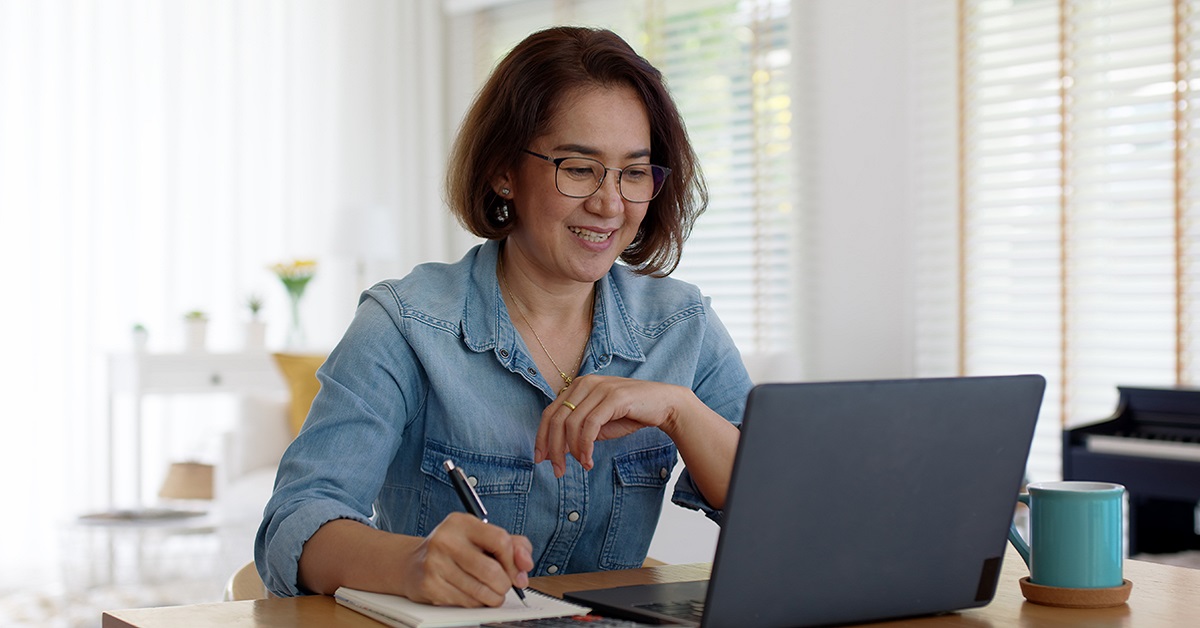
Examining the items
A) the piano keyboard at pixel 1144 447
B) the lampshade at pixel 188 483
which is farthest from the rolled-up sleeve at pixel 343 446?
the lampshade at pixel 188 483

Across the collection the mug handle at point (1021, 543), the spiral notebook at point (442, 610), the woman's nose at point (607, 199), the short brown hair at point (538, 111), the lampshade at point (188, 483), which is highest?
the short brown hair at point (538, 111)

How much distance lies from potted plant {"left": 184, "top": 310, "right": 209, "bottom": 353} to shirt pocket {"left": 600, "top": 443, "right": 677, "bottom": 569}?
3.20m

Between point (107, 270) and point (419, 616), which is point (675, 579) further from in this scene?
point (107, 270)

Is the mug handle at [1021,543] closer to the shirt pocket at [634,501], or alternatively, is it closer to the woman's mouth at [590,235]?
the shirt pocket at [634,501]

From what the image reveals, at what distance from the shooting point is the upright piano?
283cm

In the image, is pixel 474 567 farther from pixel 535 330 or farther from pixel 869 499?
pixel 535 330

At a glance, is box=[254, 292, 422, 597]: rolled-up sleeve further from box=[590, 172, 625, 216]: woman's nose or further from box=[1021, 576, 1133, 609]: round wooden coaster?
box=[1021, 576, 1133, 609]: round wooden coaster

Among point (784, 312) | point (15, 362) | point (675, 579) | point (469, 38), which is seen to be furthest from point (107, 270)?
point (675, 579)

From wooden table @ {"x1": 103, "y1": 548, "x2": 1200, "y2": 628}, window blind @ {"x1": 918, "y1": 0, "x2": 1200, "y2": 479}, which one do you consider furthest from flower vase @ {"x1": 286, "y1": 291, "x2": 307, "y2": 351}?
wooden table @ {"x1": 103, "y1": 548, "x2": 1200, "y2": 628}

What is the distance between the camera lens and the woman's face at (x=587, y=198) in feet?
4.73

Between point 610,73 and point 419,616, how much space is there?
76 cm

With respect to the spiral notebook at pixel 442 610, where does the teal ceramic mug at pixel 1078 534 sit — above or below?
above

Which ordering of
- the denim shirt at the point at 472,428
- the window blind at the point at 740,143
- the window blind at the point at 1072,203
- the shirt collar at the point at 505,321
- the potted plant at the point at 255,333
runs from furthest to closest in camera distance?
the potted plant at the point at 255,333 < the window blind at the point at 740,143 < the window blind at the point at 1072,203 < the shirt collar at the point at 505,321 < the denim shirt at the point at 472,428

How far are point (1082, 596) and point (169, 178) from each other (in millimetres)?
4292
